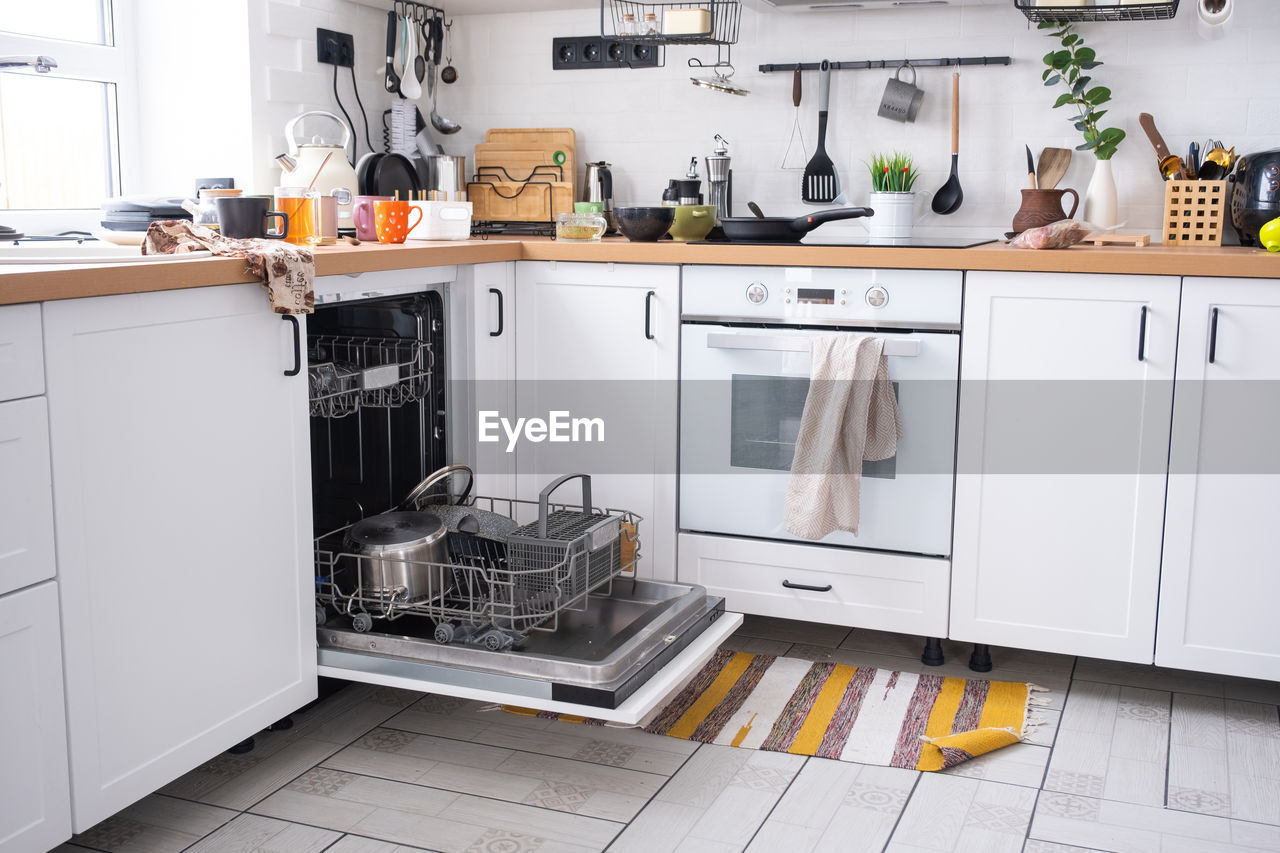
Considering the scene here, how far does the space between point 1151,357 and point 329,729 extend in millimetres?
1761

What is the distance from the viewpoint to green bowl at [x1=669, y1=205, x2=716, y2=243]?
111 inches

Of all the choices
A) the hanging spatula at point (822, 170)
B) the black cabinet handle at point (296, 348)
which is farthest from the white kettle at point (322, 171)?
the hanging spatula at point (822, 170)

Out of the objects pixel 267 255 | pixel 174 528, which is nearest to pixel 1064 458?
pixel 267 255

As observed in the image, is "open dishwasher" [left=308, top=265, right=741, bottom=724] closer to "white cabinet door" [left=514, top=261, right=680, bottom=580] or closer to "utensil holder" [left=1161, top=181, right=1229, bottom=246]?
"white cabinet door" [left=514, top=261, right=680, bottom=580]

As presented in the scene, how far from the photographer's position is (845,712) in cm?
241

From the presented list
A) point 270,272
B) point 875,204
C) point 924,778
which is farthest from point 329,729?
point 875,204

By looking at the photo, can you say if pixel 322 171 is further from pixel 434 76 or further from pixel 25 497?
pixel 25 497

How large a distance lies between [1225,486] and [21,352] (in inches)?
82.8

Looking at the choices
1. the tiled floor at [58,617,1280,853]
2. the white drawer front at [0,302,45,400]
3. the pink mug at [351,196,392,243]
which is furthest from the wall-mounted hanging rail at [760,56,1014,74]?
the white drawer front at [0,302,45,400]

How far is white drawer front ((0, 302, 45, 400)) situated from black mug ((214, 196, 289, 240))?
2.25 feet

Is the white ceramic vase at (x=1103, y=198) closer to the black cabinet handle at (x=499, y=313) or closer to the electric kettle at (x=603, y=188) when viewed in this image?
the electric kettle at (x=603, y=188)

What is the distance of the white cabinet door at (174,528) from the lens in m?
1.62

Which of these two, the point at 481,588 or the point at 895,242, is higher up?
the point at 895,242

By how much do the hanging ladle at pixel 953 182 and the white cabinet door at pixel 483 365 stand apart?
1116 mm
